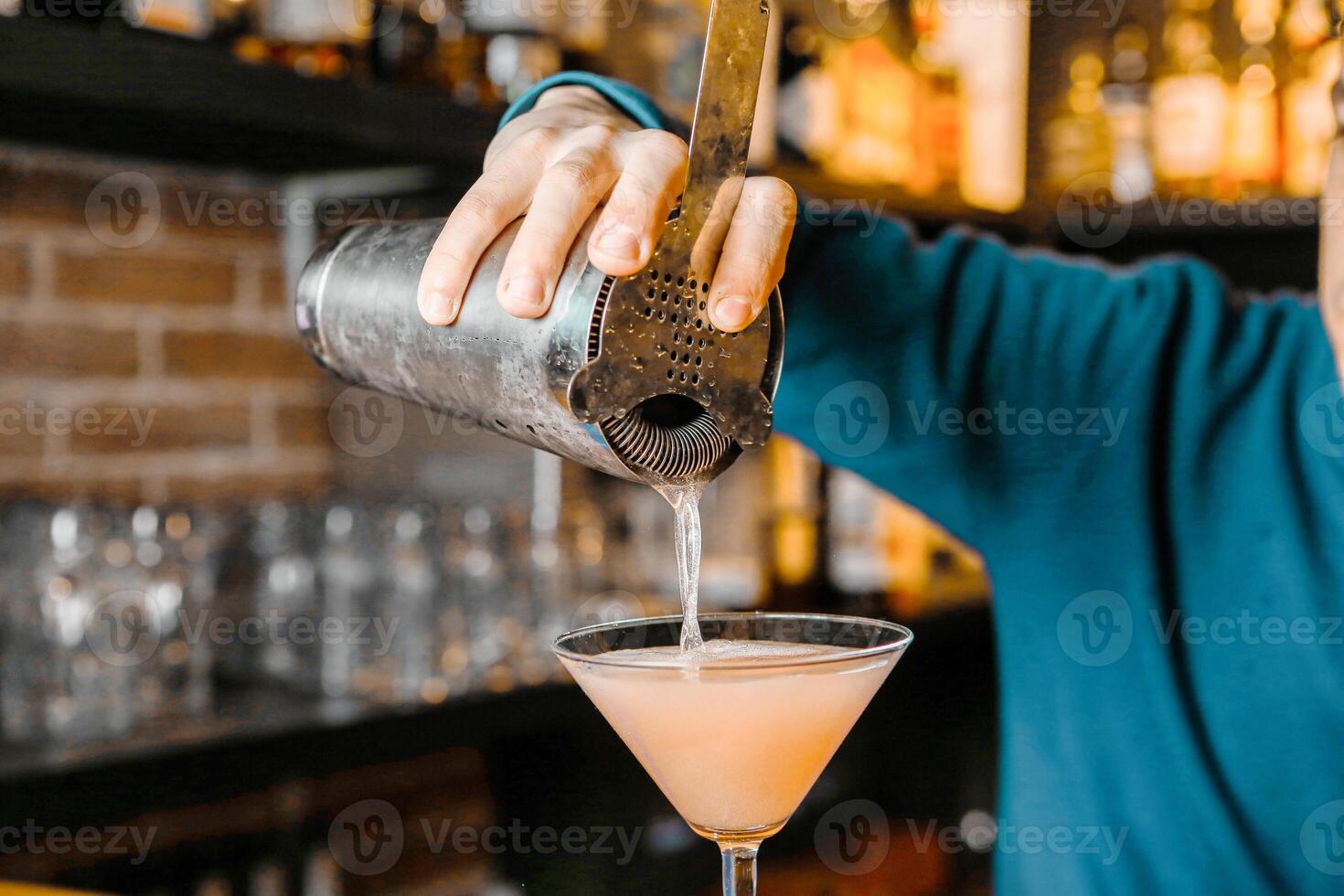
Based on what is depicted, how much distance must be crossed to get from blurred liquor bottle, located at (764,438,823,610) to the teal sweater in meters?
1.10

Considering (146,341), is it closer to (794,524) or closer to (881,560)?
(794,524)

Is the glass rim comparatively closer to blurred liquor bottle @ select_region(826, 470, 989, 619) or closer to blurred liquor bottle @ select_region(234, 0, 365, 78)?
blurred liquor bottle @ select_region(234, 0, 365, 78)

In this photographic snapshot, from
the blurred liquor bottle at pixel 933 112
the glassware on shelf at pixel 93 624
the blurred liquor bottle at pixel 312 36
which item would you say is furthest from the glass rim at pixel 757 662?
the blurred liquor bottle at pixel 933 112

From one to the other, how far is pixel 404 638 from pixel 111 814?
414 mm

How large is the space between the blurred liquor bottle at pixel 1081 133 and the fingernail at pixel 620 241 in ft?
7.71

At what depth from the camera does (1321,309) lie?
119cm

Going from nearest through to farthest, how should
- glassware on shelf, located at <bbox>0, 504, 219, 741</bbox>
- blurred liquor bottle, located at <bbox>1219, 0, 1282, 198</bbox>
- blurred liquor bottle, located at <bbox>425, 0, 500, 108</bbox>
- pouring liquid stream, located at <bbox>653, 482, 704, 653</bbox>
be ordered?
pouring liquid stream, located at <bbox>653, 482, 704, 653</bbox> → glassware on shelf, located at <bbox>0, 504, 219, 741</bbox> → blurred liquor bottle, located at <bbox>425, 0, 500, 108</bbox> → blurred liquor bottle, located at <bbox>1219, 0, 1282, 198</bbox>

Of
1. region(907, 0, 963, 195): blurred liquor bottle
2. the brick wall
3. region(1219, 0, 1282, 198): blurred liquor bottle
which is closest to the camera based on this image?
the brick wall

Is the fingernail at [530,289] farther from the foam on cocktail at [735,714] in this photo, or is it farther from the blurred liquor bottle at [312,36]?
the blurred liquor bottle at [312,36]

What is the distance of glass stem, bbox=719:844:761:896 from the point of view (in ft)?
2.44

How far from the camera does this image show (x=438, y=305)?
2.30ft

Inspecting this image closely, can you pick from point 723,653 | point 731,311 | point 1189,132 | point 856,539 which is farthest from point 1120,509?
point 1189,132

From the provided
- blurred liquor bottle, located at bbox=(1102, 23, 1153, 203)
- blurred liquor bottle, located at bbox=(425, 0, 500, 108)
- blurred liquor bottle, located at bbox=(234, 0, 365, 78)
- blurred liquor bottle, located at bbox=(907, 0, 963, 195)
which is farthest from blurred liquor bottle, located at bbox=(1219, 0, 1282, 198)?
blurred liquor bottle, located at bbox=(234, 0, 365, 78)

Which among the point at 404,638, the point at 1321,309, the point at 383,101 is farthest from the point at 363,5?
the point at 1321,309
